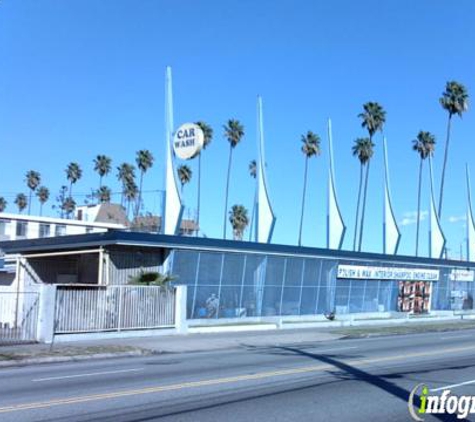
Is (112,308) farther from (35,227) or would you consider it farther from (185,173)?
(185,173)

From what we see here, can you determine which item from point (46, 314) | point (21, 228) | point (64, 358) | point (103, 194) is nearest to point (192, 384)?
point (64, 358)

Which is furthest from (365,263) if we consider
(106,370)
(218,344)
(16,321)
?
(106,370)

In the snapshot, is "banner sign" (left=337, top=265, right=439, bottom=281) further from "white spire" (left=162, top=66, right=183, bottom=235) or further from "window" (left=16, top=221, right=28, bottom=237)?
"window" (left=16, top=221, right=28, bottom=237)

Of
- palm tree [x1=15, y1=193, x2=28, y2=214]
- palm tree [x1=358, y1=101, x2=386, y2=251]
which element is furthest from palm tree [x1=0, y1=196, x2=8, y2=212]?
palm tree [x1=358, y1=101, x2=386, y2=251]

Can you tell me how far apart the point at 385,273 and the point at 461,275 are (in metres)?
13.1

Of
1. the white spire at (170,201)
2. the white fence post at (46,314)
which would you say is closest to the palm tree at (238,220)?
the white spire at (170,201)

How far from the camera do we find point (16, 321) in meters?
24.3

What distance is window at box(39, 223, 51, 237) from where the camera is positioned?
219 ft

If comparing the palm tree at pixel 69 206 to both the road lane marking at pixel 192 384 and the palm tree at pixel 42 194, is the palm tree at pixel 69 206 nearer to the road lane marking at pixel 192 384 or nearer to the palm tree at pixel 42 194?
the palm tree at pixel 42 194

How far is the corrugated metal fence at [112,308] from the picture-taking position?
85.1ft

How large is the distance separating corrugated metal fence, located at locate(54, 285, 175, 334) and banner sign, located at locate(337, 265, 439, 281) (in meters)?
19.9

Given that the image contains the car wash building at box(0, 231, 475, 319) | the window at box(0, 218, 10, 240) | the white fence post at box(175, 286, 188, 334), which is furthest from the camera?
the window at box(0, 218, 10, 240)

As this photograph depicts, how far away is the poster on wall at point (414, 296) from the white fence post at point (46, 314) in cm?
3458

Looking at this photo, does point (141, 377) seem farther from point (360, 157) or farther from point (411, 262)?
point (360, 157)
